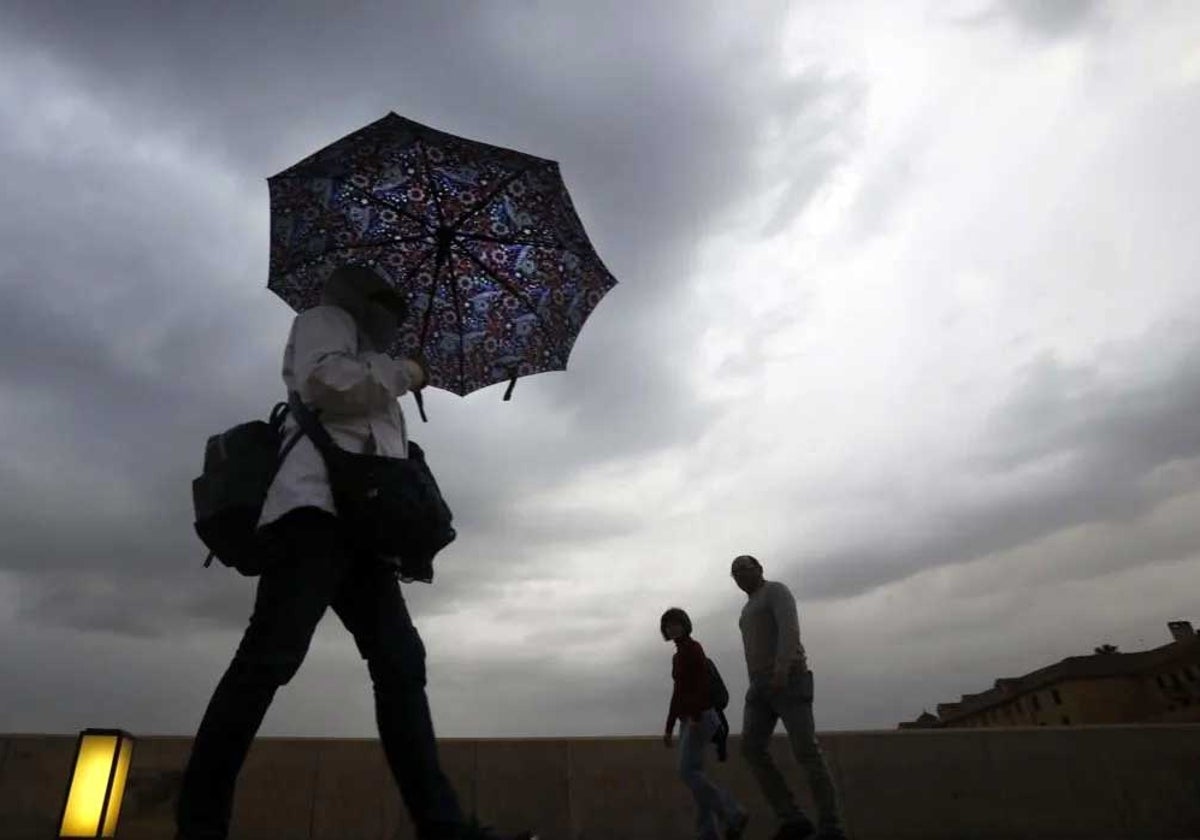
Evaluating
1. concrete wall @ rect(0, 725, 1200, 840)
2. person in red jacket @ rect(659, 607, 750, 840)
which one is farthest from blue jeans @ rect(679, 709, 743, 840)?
concrete wall @ rect(0, 725, 1200, 840)

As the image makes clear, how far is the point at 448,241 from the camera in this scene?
380cm

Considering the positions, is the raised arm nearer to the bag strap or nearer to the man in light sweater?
the bag strap

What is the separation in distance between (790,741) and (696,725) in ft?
2.29

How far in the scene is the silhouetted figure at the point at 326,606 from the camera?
1.84m

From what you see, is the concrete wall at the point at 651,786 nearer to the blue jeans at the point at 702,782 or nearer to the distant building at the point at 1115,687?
the blue jeans at the point at 702,782

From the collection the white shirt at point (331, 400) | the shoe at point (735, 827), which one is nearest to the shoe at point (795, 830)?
the shoe at point (735, 827)

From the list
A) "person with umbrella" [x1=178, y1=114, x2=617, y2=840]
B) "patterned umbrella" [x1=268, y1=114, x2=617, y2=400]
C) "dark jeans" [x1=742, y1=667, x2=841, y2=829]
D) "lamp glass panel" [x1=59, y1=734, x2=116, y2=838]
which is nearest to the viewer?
"person with umbrella" [x1=178, y1=114, x2=617, y2=840]

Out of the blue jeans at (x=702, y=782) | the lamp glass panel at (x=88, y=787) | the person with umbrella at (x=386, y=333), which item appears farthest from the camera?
the blue jeans at (x=702, y=782)

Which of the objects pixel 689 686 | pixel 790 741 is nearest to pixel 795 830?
pixel 790 741

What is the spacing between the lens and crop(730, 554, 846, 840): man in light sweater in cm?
426

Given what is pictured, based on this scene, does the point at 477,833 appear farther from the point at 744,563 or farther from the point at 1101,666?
the point at 1101,666

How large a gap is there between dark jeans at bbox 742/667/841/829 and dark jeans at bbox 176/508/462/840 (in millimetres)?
2959

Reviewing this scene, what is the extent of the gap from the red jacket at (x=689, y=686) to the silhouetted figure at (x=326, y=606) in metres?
3.22

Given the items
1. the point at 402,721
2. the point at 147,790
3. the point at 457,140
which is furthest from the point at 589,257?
the point at 147,790
